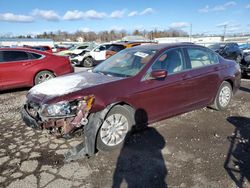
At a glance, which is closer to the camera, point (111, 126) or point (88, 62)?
point (111, 126)

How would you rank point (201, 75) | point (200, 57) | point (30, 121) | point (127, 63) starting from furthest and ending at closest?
point (200, 57)
point (201, 75)
point (127, 63)
point (30, 121)

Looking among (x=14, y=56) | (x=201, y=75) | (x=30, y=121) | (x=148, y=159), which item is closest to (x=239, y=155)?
(x=148, y=159)

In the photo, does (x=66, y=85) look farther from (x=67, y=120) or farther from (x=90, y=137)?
(x=90, y=137)

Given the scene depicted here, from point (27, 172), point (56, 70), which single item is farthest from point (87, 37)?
point (27, 172)

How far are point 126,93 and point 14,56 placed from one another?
5.63 meters

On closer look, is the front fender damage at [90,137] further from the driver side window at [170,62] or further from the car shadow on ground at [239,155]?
the car shadow on ground at [239,155]

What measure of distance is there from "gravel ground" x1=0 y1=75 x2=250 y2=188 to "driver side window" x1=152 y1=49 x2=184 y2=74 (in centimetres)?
116

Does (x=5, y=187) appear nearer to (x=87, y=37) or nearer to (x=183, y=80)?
(x=183, y=80)

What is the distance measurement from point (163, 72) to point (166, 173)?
1675 millimetres

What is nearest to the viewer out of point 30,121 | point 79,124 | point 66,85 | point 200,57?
point 79,124

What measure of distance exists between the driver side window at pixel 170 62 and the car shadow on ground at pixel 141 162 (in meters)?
0.99

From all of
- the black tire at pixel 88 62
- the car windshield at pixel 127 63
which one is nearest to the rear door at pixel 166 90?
the car windshield at pixel 127 63

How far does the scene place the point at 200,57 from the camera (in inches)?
206

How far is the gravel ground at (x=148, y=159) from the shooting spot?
310 cm
